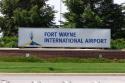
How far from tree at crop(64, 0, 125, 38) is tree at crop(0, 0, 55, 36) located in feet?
11.4

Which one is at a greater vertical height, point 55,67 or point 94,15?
point 94,15

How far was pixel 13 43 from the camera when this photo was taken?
177 ft

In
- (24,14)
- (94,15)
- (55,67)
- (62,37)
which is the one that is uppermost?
(24,14)

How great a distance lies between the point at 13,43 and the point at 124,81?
114ft

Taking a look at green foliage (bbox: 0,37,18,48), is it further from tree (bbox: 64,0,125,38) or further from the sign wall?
tree (bbox: 64,0,125,38)

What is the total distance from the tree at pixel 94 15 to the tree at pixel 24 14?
11.4ft

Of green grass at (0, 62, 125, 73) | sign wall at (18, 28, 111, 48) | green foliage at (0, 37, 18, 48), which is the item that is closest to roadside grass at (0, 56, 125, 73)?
green grass at (0, 62, 125, 73)

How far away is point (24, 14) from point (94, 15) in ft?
34.4

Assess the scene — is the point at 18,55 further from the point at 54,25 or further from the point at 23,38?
the point at 54,25

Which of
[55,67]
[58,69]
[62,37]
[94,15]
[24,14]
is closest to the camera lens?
[58,69]

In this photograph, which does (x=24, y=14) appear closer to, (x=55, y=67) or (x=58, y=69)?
(x=55, y=67)

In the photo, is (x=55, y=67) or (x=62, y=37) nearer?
(x=55, y=67)

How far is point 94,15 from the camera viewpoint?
223ft

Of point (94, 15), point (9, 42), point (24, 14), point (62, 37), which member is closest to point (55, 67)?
point (62, 37)
